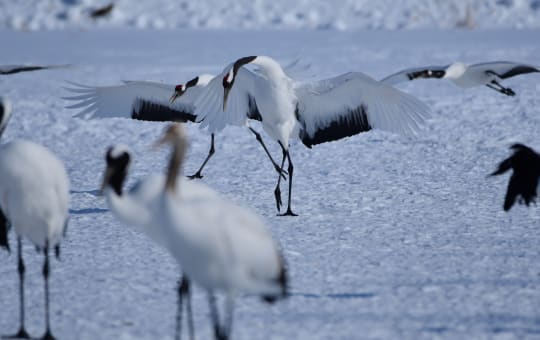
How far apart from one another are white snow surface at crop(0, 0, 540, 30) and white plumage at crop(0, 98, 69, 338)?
17364 mm

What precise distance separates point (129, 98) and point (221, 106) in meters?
1.03

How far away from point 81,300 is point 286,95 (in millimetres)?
2667

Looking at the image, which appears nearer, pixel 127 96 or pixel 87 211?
pixel 87 211

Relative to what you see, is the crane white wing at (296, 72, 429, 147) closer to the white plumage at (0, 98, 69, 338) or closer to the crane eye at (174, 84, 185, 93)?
the crane eye at (174, 84, 185, 93)

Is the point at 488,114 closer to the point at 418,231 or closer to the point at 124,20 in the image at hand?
the point at 418,231

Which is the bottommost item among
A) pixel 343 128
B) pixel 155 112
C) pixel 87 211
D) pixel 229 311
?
pixel 229 311

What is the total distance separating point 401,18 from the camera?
21703 millimetres

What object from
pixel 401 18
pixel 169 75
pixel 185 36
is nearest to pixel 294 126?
pixel 169 75

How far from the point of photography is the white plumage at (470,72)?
18.3 ft

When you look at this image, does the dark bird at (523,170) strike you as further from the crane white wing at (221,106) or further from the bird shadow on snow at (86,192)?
the bird shadow on snow at (86,192)

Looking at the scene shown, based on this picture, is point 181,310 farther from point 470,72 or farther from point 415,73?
point 470,72

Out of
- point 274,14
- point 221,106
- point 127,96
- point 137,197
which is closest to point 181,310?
point 137,197

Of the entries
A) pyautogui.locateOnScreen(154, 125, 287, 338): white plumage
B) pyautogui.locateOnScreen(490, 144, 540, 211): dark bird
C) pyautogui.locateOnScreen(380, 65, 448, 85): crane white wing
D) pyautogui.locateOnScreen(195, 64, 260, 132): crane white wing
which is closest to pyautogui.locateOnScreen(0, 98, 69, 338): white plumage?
pyautogui.locateOnScreen(154, 125, 287, 338): white plumage

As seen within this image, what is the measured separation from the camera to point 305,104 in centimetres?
662
